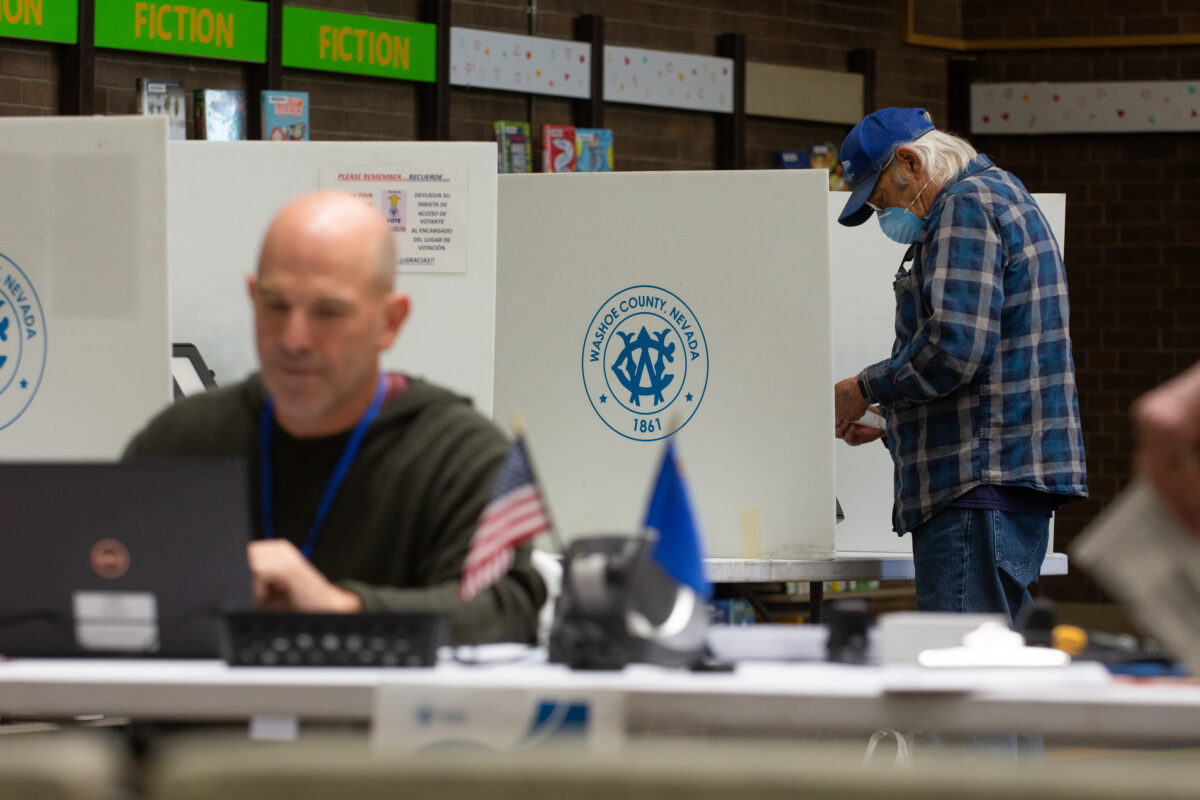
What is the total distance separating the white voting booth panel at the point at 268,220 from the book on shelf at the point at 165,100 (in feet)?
7.38

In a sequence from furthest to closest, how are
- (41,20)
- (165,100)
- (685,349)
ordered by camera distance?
(165,100)
(41,20)
(685,349)

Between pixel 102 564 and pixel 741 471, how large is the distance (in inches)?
75.2

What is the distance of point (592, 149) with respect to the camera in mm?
6375

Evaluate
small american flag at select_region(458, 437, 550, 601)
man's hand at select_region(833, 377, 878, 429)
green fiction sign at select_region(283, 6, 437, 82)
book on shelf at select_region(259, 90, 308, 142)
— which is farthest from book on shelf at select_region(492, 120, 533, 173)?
small american flag at select_region(458, 437, 550, 601)

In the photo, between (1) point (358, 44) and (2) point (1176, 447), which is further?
(1) point (358, 44)

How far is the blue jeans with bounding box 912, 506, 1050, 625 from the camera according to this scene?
289 cm

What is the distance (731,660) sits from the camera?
5.15 ft

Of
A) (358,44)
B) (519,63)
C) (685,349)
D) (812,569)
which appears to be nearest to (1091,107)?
(519,63)

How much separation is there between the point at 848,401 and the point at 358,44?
3.33 m

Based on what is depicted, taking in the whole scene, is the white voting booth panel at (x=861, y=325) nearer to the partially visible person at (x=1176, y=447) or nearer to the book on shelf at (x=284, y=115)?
the partially visible person at (x=1176, y=447)

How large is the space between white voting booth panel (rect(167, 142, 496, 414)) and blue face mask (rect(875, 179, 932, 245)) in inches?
33.9

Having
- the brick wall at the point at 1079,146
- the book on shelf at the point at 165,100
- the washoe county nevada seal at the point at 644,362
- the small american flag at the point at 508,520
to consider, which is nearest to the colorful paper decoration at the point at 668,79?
the brick wall at the point at 1079,146

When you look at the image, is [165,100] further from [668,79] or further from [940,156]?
[940,156]

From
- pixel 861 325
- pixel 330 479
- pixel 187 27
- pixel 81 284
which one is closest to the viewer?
pixel 330 479
